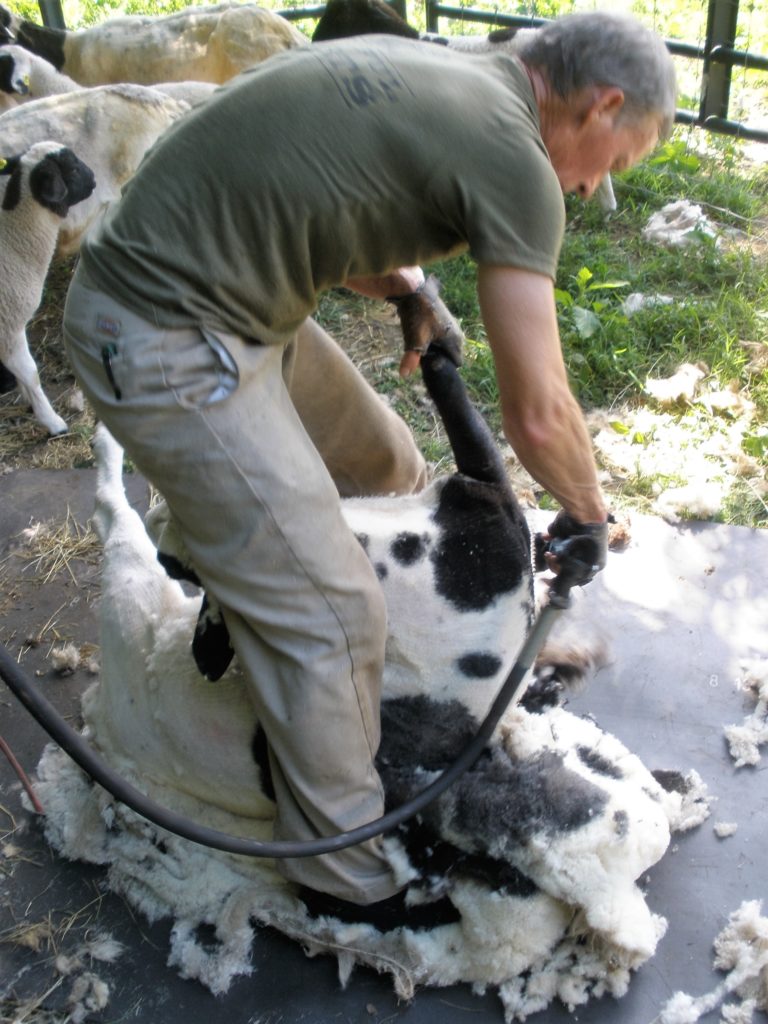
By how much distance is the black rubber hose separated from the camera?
86.9 inches

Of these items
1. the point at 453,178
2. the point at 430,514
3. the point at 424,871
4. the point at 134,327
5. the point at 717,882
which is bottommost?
the point at 717,882

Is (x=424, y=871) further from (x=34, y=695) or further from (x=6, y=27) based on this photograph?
(x=6, y=27)

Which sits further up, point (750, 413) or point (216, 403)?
point (216, 403)

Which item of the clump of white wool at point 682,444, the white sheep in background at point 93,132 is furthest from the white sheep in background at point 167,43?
the clump of white wool at point 682,444

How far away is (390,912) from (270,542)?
1048mm

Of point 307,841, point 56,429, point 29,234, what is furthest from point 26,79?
point 307,841

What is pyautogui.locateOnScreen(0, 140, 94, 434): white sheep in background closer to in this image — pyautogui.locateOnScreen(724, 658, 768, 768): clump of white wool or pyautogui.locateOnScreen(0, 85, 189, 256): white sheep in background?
pyautogui.locateOnScreen(0, 85, 189, 256): white sheep in background

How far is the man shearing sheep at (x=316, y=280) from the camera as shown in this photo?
1.94m

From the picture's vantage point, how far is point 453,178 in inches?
75.3

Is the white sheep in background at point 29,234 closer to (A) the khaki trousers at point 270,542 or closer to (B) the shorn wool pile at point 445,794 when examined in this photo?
(B) the shorn wool pile at point 445,794

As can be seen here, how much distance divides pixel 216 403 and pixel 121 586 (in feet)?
3.13

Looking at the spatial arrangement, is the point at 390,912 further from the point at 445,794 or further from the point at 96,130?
the point at 96,130

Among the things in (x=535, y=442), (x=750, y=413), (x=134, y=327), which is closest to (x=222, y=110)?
(x=134, y=327)

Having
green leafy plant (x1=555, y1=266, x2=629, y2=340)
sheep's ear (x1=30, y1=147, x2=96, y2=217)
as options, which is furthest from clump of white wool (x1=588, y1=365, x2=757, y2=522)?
sheep's ear (x1=30, y1=147, x2=96, y2=217)
